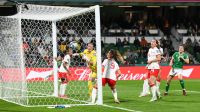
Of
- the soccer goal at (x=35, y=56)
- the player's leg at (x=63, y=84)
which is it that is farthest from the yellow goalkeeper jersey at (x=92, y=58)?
the player's leg at (x=63, y=84)

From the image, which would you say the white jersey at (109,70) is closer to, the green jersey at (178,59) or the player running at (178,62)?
the player running at (178,62)

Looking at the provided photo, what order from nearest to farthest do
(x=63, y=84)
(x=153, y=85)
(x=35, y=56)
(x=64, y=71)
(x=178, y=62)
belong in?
(x=153, y=85) < (x=63, y=84) < (x=64, y=71) < (x=178, y=62) < (x=35, y=56)

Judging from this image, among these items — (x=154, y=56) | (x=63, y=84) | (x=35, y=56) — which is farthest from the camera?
(x=35, y=56)

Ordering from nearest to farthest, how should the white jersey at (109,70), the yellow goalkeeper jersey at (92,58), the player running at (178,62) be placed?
1. the yellow goalkeeper jersey at (92,58)
2. the white jersey at (109,70)
3. the player running at (178,62)

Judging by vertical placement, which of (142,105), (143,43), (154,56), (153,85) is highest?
(143,43)

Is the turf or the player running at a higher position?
the player running

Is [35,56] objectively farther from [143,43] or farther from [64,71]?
[143,43]

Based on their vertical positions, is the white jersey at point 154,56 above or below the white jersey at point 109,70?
above

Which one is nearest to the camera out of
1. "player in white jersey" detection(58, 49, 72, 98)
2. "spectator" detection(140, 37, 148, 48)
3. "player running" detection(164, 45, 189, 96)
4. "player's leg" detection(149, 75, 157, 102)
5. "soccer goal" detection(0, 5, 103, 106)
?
"soccer goal" detection(0, 5, 103, 106)

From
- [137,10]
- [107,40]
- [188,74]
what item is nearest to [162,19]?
[137,10]

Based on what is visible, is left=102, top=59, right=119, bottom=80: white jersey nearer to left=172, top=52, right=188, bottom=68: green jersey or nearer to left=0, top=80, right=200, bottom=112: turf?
left=0, top=80, right=200, bottom=112: turf

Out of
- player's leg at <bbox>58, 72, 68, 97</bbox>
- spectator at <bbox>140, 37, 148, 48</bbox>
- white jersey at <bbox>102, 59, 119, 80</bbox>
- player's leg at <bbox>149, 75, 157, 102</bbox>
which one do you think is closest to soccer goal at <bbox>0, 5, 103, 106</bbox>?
player's leg at <bbox>58, 72, 68, 97</bbox>

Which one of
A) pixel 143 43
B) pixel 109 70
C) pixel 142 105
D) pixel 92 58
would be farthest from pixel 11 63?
pixel 143 43

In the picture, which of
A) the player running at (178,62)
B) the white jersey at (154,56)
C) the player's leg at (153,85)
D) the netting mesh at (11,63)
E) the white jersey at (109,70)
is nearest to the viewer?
the netting mesh at (11,63)
